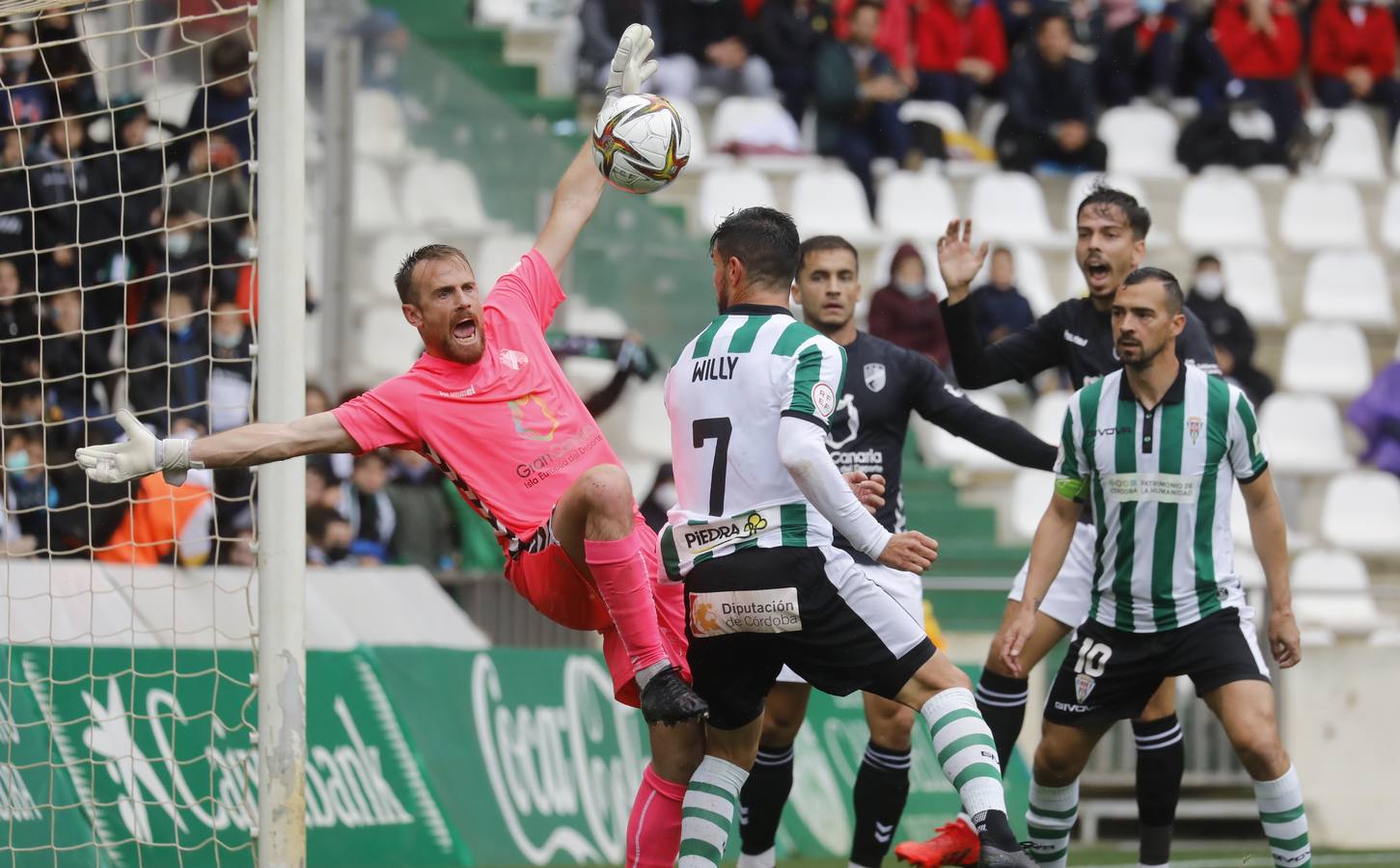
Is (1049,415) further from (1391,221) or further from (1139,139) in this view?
(1391,221)

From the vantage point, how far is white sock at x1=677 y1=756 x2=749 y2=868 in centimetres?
656

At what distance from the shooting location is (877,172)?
643 inches

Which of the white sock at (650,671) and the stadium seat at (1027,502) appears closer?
the white sock at (650,671)

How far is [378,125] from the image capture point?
1387 cm

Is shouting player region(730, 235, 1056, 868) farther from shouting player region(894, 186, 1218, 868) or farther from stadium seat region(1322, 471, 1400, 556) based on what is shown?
stadium seat region(1322, 471, 1400, 556)

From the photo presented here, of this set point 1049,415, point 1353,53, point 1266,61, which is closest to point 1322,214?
point 1266,61

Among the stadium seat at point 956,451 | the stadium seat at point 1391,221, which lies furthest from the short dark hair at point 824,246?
the stadium seat at point 1391,221

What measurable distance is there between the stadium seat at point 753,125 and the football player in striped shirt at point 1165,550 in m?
8.78

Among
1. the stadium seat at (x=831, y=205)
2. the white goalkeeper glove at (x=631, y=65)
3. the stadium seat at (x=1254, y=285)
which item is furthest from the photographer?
the stadium seat at (x=1254, y=285)

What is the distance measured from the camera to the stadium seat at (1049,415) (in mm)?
14047

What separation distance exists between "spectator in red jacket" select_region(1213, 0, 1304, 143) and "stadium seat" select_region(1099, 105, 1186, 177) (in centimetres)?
79

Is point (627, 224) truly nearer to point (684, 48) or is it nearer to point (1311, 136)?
point (684, 48)

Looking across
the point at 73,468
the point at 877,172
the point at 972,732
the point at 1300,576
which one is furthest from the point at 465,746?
the point at 877,172

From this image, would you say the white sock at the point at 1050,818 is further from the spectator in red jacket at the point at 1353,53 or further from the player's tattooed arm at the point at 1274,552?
the spectator in red jacket at the point at 1353,53
